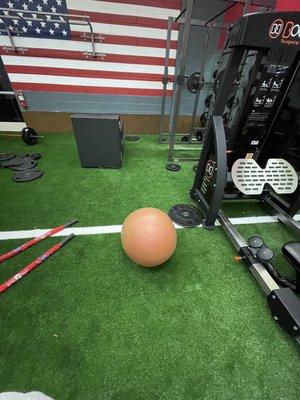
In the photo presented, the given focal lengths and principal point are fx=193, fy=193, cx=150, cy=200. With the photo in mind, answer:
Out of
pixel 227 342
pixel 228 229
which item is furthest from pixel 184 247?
pixel 227 342

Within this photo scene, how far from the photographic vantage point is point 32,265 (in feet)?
5.26

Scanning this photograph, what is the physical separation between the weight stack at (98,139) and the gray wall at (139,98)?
1.95 m

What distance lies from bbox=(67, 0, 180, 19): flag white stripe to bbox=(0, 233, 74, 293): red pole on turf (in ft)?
13.9

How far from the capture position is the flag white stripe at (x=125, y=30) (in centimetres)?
367

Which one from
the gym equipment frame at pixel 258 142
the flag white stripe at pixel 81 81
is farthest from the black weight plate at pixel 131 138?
the gym equipment frame at pixel 258 142

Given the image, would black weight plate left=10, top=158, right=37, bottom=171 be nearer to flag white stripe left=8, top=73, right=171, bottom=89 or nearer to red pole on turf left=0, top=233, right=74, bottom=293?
red pole on turf left=0, top=233, right=74, bottom=293

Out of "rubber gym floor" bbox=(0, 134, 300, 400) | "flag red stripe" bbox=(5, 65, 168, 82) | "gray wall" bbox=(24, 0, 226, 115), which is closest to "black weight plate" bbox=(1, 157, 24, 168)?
"rubber gym floor" bbox=(0, 134, 300, 400)

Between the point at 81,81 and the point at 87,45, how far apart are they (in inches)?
25.7

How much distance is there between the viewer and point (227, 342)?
1.24m

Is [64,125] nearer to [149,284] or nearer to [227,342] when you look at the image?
[149,284]

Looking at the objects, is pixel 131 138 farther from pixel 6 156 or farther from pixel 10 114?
pixel 10 114

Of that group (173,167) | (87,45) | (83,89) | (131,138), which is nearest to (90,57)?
(87,45)

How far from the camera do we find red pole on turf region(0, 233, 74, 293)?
147 cm

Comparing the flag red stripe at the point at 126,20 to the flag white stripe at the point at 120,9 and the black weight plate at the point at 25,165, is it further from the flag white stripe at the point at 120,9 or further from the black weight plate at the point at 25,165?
the black weight plate at the point at 25,165
